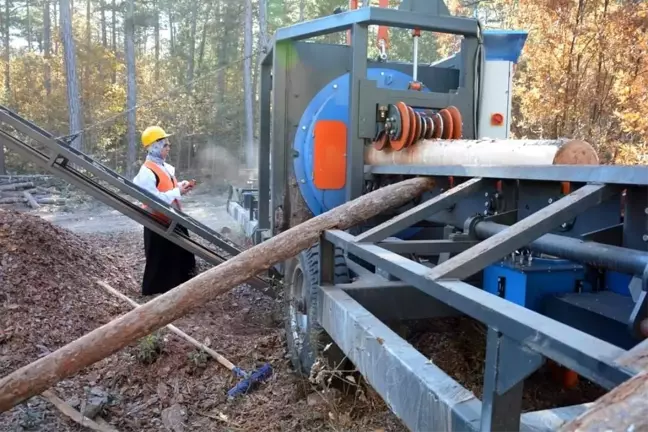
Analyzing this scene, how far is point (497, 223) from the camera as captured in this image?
3.02 meters

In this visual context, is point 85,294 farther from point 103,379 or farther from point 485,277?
point 485,277

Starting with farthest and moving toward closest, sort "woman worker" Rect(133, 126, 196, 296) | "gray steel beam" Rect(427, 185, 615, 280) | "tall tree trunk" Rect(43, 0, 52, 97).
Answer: "tall tree trunk" Rect(43, 0, 52, 97)
"woman worker" Rect(133, 126, 196, 296)
"gray steel beam" Rect(427, 185, 615, 280)

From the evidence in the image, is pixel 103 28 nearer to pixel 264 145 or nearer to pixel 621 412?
pixel 264 145

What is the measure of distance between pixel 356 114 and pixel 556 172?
83.5 inches

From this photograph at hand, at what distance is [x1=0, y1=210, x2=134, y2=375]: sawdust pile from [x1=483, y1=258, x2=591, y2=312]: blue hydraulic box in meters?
Result: 3.70

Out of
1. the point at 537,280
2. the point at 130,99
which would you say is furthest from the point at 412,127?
the point at 130,99

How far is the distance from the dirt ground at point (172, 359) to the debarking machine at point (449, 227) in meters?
0.45

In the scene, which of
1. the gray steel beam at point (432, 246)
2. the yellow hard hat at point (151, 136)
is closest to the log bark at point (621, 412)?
the gray steel beam at point (432, 246)

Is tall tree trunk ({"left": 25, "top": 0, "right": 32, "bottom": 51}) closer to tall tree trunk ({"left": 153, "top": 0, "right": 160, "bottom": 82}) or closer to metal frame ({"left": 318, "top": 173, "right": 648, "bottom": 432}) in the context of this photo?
tall tree trunk ({"left": 153, "top": 0, "right": 160, "bottom": 82})

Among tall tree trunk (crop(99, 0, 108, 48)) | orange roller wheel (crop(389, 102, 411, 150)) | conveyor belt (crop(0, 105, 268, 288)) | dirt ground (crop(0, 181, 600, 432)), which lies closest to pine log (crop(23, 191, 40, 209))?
dirt ground (crop(0, 181, 600, 432))

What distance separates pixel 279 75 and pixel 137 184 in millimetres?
2499

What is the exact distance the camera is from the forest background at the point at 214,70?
9586 mm

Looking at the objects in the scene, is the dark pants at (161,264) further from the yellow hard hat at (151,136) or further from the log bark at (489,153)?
the log bark at (489,153)

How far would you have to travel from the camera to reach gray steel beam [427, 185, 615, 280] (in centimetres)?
203
